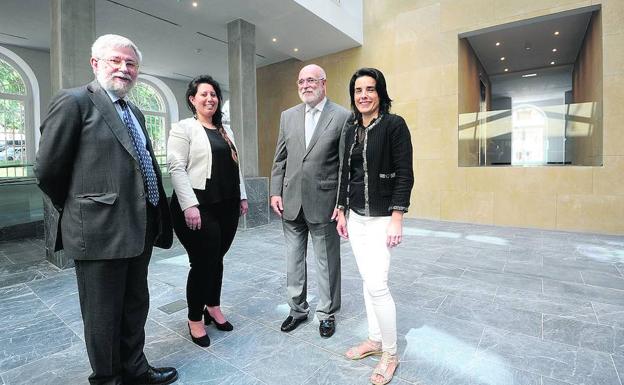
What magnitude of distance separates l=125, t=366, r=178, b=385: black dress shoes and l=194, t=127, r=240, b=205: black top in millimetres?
942

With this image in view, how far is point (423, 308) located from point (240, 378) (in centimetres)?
157

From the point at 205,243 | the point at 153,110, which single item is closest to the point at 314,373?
the point at 205,243

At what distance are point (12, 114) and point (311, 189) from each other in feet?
39.2

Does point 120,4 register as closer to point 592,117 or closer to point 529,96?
point 592,117

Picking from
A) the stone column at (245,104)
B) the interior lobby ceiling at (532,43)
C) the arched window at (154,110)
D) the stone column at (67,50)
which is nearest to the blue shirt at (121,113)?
the stone column at (67,50)

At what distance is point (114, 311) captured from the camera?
1.60 meters

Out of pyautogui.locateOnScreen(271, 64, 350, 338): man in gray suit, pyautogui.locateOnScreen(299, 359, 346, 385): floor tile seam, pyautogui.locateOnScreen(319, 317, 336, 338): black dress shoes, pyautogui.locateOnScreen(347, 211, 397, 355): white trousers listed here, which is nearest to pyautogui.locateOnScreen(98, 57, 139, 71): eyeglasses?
pyautogui.locateOnScreen(271, 64, 350, 338): man in gray suit

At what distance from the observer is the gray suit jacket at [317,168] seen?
2.32 m

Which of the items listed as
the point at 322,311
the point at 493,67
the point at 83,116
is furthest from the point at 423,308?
the point at 493,67

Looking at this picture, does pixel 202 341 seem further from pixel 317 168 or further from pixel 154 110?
pixel 154 110

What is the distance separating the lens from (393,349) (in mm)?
1916

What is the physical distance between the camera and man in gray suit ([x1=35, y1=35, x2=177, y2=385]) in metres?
1.46

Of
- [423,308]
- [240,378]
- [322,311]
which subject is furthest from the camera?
[423,308]

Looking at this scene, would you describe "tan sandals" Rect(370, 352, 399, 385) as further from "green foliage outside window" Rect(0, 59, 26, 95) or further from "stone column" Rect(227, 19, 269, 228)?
"green foliage outside window" Rect(0, 59, 26, 95)
